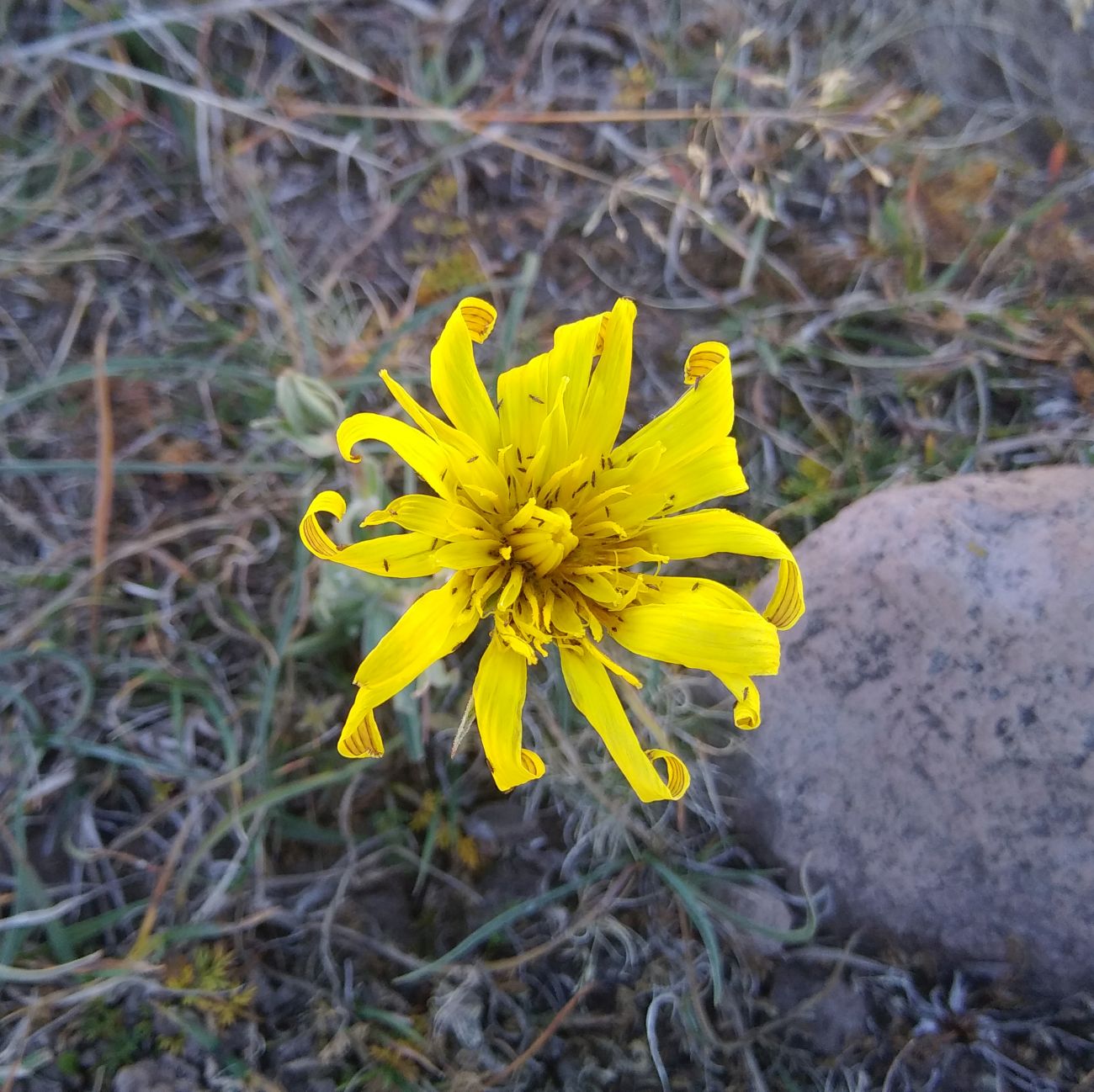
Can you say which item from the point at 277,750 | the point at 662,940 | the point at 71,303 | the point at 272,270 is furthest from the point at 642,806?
the point at 71,303

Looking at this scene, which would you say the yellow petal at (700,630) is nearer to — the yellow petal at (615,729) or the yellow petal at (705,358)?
the yellow petal at (615,729)

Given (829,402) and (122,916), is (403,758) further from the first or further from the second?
(829,402)

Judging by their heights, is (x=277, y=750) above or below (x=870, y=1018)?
above

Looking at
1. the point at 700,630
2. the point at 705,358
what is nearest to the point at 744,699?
the point at 700,630

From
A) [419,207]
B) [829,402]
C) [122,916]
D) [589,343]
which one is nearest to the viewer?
[589,343]

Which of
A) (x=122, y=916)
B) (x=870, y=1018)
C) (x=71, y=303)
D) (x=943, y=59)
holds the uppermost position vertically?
(x=943, y=59)

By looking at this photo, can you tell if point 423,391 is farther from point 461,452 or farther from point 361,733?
point 361,733

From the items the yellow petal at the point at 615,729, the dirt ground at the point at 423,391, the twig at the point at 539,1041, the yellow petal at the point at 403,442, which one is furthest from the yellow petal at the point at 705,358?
the twig at the point at 539,1041

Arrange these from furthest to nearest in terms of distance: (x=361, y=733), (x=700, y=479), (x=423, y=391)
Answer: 1. (x=423, y=391)
2. (x=700, y=479)
3. (x=361, y=733)
